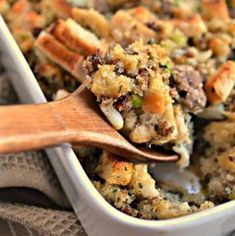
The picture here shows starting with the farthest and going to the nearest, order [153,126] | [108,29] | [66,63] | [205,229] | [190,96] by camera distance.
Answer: [108,29] → [66,63] → [190,96] → [153,126] → [205,229]

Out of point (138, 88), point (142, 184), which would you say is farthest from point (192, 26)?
point (142, 184)

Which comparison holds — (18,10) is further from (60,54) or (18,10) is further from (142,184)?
(142,184)

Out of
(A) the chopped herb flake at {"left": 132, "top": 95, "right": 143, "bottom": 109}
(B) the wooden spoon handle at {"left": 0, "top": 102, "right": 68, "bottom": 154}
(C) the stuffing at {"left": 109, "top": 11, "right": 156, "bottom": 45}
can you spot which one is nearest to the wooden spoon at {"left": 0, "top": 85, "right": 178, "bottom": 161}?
(B) the wooden spoon handle at {"left": 0, "top": 102, "right": 68, "bottom": 154}

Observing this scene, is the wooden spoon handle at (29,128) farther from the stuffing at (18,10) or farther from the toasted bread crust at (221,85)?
the stuffing at (18,10)

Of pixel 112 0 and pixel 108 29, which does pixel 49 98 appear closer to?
pixel 108 29

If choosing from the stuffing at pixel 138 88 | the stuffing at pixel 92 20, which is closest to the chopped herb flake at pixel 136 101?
the stuffing at pixel 138 88

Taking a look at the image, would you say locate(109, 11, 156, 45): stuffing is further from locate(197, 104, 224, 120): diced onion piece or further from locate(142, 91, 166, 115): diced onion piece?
locate(142, 91, 166, 115): diced onion piece

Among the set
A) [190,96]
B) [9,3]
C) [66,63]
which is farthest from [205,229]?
[9,3]
